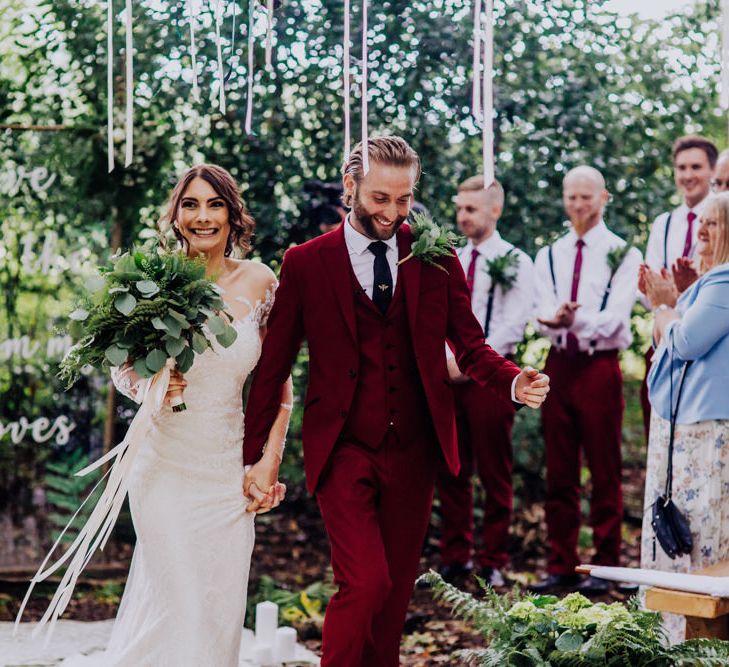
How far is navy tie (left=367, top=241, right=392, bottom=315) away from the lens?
169 inches

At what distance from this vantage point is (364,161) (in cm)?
420

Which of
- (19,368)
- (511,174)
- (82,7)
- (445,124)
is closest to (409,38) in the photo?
(445,124)

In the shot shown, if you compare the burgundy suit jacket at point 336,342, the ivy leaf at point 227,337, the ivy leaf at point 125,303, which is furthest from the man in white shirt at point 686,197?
the ivy leaf at point 125,303

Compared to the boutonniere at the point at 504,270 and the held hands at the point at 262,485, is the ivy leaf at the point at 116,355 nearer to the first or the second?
the held hands at the point at 262,485

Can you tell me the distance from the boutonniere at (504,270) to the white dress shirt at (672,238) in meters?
0.82

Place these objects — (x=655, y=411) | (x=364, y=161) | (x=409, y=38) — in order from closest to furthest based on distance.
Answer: (x=364, y=161) → (x=655, y=411) → (x=409, y=38)

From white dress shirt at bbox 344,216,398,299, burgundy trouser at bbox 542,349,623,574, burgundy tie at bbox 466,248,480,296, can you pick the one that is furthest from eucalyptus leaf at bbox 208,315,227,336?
burgundy trouser at bbox 542,349,623,574

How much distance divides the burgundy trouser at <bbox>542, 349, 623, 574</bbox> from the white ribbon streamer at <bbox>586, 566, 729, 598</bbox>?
7.36ft

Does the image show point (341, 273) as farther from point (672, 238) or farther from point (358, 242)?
point (672, 238)

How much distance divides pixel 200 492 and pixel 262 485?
25 centimetres

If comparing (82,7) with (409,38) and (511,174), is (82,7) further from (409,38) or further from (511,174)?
(511,174)

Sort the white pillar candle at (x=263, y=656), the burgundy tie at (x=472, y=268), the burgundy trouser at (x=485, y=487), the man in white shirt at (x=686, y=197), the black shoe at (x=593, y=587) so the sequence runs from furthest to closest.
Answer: the burgundy tie at (x=472, y=268) → the burgundy trouser at (x=485, y=487) → the man in white shirt at (x=686, y=197) → the black shoe at (x=593, y=587) → the white pillar candle at (x=263, y=656)

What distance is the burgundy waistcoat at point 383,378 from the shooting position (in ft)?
13.9

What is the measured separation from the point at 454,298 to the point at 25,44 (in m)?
4.21
